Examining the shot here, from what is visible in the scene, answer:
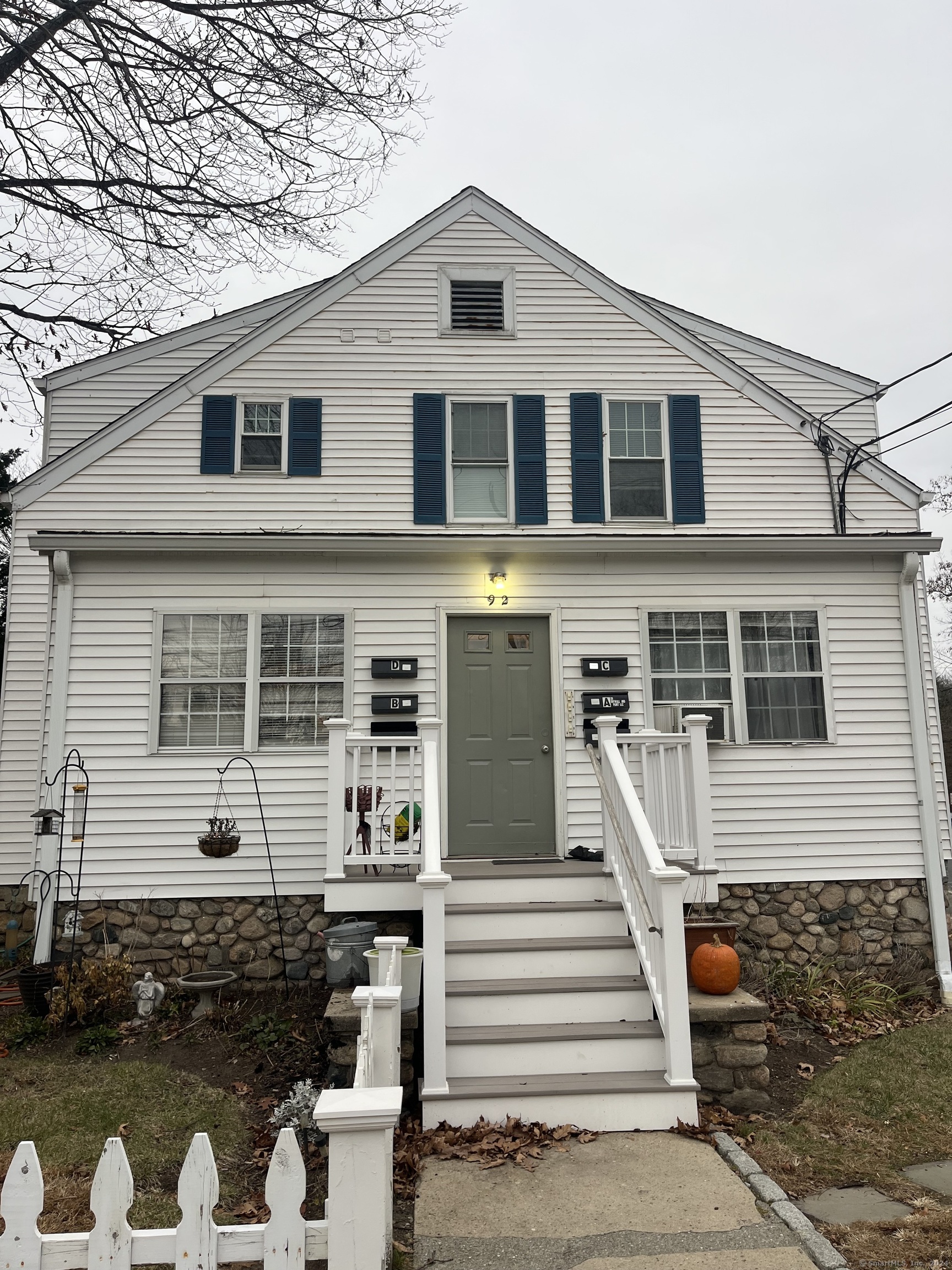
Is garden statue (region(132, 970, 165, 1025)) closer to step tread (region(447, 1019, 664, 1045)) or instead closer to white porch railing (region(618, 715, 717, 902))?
step tread (region(447, 1019, 664, 1045))

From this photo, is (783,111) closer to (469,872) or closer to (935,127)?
(935,127)

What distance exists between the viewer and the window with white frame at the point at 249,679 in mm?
7859

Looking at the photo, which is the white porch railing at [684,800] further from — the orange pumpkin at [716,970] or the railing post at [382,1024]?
the railing post at [382,1024]

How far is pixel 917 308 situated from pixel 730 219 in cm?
1482

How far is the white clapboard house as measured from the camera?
775 cm

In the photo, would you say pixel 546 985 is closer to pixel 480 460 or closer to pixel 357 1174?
pixel 357 1174

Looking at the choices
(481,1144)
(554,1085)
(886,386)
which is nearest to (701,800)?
(554,1085)

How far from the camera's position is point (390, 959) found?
495 cm

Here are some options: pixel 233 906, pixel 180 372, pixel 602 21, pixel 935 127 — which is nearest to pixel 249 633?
pixel 233 906

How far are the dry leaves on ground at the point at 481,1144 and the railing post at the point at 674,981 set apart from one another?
0.56 metres

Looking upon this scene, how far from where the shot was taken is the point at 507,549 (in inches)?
316

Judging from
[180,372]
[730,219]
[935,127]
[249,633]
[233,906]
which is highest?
[730,219]

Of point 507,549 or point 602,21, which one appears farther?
point 507,549

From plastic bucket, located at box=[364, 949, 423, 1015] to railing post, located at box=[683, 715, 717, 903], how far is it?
6.86ft
